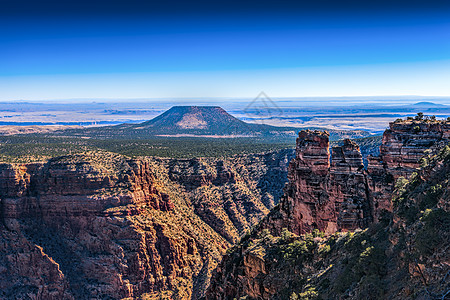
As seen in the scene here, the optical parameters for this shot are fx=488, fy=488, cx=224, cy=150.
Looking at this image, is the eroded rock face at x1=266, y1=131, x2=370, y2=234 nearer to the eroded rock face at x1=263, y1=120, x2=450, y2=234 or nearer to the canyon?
the eroded rock face at x1=263, y1=120, x2=450, y2=234

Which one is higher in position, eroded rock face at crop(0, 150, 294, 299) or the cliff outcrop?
the cliff outcrop

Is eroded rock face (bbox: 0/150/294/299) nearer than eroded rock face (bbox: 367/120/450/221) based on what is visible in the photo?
No

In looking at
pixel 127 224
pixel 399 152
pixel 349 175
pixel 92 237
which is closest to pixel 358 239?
pixel 349 175

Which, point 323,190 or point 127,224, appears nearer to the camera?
point 323,190

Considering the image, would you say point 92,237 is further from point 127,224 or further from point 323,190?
point 323,190

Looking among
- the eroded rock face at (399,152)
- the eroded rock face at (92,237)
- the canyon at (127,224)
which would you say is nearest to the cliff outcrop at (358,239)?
the eroded rock face at (399,152)

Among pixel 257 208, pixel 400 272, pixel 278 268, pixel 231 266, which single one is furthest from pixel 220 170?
pixel 400 272

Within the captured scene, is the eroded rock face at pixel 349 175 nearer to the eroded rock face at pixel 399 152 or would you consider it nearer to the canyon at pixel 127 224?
the eroded rock face at pixel 399 152

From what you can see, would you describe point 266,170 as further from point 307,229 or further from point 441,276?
point 441,276

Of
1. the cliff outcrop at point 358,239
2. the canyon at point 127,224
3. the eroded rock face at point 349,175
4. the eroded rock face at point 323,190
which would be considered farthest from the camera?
the canyon at point 127,224

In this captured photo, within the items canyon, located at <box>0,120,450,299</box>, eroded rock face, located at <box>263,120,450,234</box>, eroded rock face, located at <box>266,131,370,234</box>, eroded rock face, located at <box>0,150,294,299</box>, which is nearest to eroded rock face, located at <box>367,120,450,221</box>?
eroded rock face, located at <box>263,120,450,234</box>

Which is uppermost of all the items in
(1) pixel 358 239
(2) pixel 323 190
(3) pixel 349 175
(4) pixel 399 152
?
(4) pixel 399 152
